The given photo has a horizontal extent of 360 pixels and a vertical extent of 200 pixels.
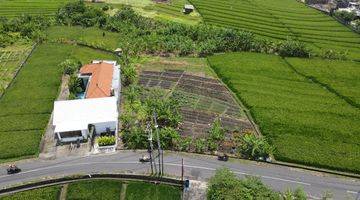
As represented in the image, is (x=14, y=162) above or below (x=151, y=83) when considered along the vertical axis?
below

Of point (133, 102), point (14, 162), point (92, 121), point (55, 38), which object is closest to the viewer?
point (14, 162)

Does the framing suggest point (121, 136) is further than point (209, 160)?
Yes

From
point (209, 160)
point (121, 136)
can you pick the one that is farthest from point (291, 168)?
point (121, 136)

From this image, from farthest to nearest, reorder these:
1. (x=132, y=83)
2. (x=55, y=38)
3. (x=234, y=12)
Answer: (x=234, y=12) < (x=55, y=38) < (x=132, y=83)

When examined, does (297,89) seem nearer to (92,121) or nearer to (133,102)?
(133,102)

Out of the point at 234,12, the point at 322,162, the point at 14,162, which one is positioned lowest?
the point at 14,162

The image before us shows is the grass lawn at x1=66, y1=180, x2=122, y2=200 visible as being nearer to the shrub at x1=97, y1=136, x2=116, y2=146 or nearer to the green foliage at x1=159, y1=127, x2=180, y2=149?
the shrub at x1=97, y1=136, x2=116, y2=146

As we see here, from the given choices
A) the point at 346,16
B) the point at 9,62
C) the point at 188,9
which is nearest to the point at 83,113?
the point at 9,62
